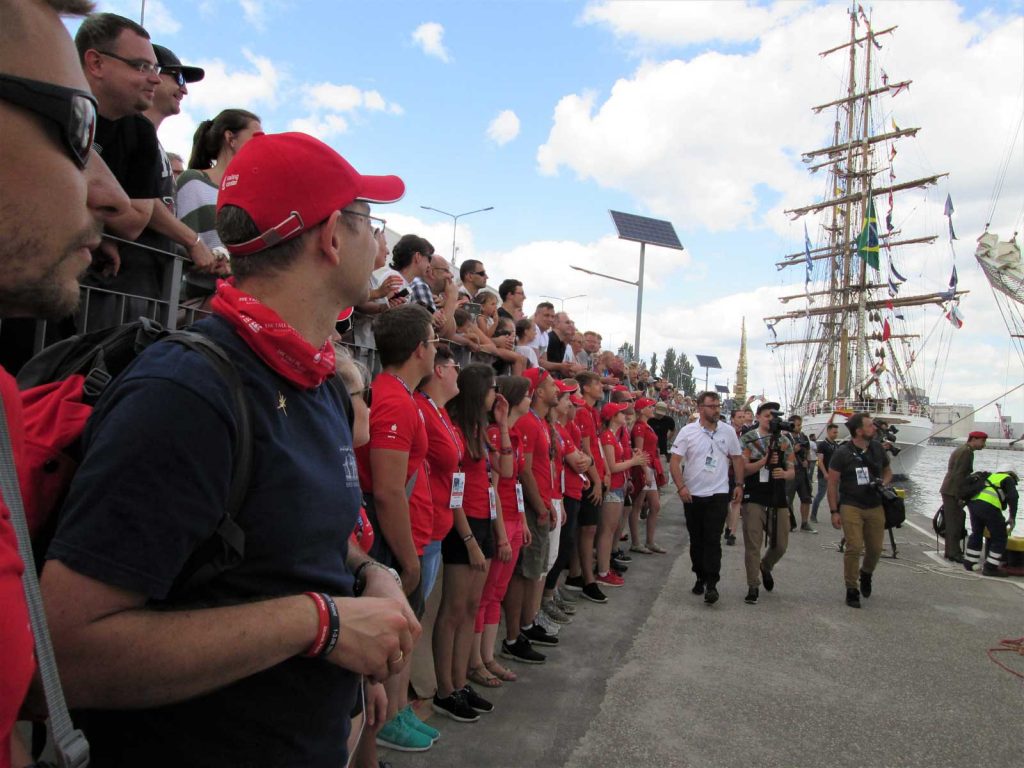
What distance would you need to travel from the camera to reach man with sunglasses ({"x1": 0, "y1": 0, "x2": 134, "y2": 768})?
2.66ft

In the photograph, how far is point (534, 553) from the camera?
5508 millimetres

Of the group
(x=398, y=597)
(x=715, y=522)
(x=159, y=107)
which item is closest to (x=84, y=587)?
(x=398, y=597)

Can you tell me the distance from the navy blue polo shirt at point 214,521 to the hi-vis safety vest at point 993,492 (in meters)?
11.9

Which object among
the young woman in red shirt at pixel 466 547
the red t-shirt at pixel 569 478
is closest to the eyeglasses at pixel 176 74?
the young woman in red shirt at pixel 466 547

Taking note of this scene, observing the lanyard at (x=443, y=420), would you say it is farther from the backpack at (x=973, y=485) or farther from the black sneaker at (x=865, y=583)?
the backpack at (x=973, y=485)

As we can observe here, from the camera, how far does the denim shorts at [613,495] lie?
7887 millimetres

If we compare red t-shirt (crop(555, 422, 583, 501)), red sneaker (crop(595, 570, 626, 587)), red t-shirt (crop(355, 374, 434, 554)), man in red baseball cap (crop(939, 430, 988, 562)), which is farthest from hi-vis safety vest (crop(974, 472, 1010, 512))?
red t-shirt (crop(355, 374, 434, 554))

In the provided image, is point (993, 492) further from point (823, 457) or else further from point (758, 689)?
point (758, 689)

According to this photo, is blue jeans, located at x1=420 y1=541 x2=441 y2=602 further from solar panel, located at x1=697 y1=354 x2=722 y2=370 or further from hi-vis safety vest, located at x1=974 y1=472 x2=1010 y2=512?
solar panel, located at x1=697 y1=354 x2=722 y2=370

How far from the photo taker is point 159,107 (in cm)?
329

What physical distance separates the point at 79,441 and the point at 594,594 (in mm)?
6735

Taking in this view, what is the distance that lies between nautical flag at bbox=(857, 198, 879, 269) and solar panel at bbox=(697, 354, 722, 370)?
14682mm

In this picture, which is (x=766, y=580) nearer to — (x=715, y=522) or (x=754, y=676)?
(x=715, y=522)

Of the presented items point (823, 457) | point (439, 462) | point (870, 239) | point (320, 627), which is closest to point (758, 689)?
point (439, 462)
